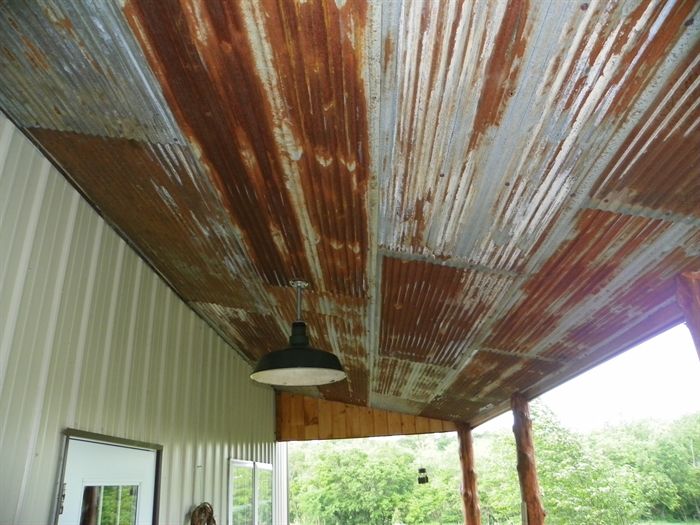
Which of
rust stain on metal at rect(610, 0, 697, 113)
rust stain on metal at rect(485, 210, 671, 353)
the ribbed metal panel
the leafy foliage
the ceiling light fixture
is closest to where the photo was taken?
rust stain on metal at rect(610, 0, 697, 113)

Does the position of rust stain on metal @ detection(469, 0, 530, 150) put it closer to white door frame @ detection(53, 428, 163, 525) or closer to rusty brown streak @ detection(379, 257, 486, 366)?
rusty brown streak @ detection(379, 257, 486, 366)

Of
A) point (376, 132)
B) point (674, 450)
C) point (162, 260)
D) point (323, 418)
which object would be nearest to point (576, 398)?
point (674, 450)

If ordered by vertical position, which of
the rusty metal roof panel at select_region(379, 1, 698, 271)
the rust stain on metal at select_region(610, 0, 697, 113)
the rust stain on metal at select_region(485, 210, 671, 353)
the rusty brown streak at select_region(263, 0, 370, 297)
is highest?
the rusty brown streak at select_region(263, 0, 370, 297)

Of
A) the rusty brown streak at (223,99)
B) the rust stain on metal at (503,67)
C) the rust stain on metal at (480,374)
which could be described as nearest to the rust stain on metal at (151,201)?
the rusty brown streak at (223,99)

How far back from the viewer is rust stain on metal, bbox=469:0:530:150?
44.0 inches

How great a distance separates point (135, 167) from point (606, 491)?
9.33m

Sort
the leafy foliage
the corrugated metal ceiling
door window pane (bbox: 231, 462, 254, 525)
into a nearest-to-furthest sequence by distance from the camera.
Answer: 1. the corrugated metal ceiling
2. door window pane (bbox: 231, 462, 254, 525)
3. the leafy foliage

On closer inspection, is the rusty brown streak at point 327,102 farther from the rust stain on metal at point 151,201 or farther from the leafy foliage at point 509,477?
the leafy foliage at point 509,477

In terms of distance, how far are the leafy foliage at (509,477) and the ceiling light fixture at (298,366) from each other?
5388 mm

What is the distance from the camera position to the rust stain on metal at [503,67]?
1.12 meters

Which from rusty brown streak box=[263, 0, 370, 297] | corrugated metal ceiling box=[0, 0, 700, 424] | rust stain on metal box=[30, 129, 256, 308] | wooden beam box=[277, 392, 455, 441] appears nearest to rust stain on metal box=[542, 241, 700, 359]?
corrugated metal ceiling box=[0, 0, 700, 424]

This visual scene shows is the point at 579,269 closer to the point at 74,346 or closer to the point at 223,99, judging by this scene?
the point at 223,99

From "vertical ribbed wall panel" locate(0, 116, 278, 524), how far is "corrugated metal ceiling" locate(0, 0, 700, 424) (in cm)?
18

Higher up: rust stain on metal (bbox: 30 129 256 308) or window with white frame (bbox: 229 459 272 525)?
rust stain on metal (bbox: 30 129 256 308)
